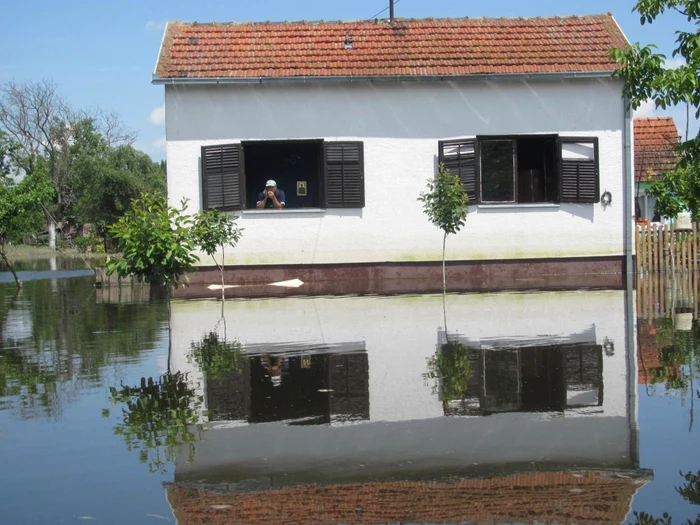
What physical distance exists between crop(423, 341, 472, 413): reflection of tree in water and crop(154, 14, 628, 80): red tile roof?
10.6 meters

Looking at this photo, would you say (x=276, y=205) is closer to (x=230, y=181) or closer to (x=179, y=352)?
(x=230, y=181)

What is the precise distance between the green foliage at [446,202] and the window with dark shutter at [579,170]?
108 inches

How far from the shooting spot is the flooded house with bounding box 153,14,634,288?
1842cm

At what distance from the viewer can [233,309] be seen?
13930 mm

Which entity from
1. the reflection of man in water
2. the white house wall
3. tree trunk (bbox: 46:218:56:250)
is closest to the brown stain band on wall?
the white house wall

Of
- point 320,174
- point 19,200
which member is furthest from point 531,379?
point 19,200

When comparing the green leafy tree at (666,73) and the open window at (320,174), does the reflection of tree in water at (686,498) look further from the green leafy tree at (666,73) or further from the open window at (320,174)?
the open window at (320,174)

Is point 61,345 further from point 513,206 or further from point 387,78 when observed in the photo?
point 513,206

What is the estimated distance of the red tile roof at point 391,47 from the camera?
18406 millimetres

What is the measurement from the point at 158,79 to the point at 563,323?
1093 cm

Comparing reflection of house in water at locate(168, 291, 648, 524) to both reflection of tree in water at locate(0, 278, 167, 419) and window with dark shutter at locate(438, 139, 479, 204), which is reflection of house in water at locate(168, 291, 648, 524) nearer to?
reflection of tree in water at locate(0, 278, 167, 419)

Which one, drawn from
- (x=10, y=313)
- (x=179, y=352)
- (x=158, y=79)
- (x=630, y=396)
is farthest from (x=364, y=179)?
(x=630, y=396)

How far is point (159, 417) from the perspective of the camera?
6.41 metres

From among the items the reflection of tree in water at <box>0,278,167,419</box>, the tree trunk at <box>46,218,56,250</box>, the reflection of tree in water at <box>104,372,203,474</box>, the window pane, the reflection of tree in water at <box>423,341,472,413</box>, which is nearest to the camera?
the reflection of tree in water at <box>104,372,203,474</box>
